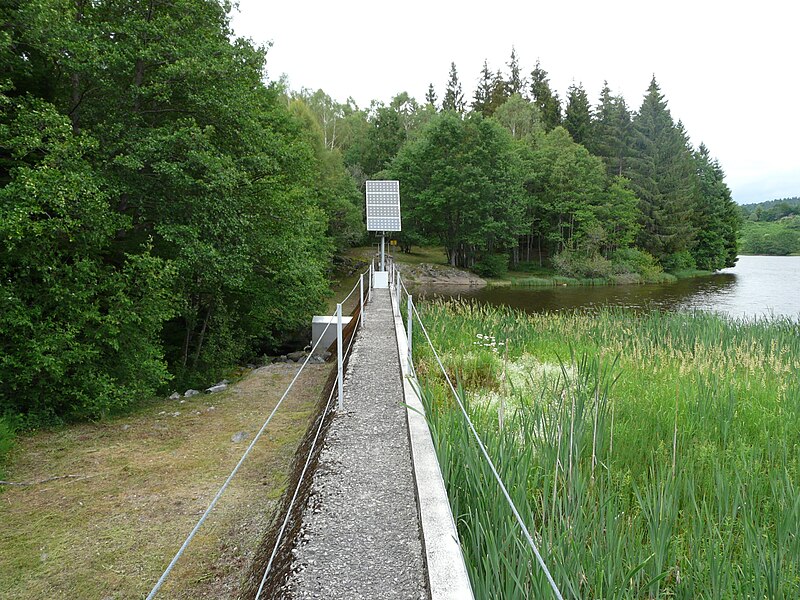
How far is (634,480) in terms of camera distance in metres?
3.26

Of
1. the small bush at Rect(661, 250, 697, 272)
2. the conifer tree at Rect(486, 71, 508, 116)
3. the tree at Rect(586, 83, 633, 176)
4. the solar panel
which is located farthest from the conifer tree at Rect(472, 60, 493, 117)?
the solar panel

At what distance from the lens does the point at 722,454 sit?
3.81m

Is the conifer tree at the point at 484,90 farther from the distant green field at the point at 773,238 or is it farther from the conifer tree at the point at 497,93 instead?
the distant green field at the point at 773,238

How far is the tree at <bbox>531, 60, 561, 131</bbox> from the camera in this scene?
2201 inches

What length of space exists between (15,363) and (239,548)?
4847 millimetres

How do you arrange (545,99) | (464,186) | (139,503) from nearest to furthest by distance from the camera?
1. (139,503)
2. (464,186)
3. (545,99)

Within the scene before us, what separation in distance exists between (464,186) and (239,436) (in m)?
34.2

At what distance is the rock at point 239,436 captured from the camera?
6602 mm

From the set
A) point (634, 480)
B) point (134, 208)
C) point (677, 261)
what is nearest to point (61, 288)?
point (134, 208)

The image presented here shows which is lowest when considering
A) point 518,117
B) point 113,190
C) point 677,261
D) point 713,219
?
point 677,261

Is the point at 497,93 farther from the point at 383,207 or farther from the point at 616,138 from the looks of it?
the point at 383,207

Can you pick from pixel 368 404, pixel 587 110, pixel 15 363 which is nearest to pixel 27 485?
pixel 15 363

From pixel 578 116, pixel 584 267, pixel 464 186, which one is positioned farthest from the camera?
pixel 578 116

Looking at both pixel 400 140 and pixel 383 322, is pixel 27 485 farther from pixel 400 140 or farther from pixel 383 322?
pixel 400 140
